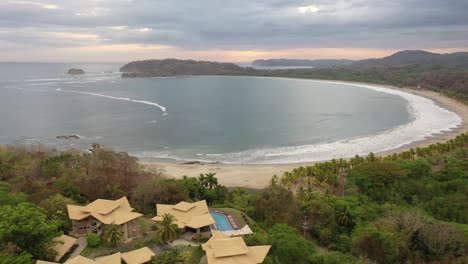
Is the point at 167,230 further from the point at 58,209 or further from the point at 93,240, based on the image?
the point at 58,209

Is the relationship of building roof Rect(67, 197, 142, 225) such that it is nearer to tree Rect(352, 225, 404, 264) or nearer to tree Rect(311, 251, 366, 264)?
tree Rect(311, 251, 366, 264)

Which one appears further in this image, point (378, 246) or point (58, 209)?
point (58, 209)

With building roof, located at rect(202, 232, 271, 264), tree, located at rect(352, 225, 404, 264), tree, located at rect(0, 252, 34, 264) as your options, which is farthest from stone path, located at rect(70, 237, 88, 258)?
tree, located at rect(352, 225, 404, 264)

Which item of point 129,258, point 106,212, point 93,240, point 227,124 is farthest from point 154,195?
point 227,124

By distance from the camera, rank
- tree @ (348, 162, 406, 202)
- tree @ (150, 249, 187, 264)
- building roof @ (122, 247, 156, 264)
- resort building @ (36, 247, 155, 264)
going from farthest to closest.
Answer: tree @ (348, 162, 406, 202) → building roof @ (122, 247, 156, 264) → tree @ (150, 249, 187, 264) → resort building @ (36, 247, 155, 264)

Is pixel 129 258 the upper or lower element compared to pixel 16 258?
lower

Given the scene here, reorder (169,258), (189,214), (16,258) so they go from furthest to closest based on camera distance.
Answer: (189,214) → (169,258) → (16,258)

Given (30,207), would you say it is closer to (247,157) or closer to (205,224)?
(205,224)

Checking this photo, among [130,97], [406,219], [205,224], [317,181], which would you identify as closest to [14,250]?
[205,224]
